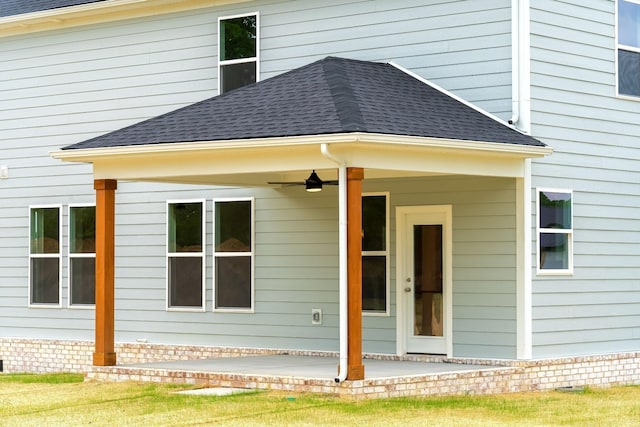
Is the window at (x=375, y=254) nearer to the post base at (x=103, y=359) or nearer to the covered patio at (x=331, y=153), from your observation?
the covered patio at (x=331, y=153)

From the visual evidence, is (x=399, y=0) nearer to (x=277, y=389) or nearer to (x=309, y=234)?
(x=309, y=234)

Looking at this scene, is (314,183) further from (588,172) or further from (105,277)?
(588,172)

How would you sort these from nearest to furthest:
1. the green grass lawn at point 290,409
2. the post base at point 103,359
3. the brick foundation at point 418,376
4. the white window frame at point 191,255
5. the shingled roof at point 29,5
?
the green grass lawn at point 290,409
the brick foundation at point 418,376
the post base at point 103,359
the white window frame at point 191,255
the shingled roof at point 29,5

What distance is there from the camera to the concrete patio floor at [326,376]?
47.4 ft

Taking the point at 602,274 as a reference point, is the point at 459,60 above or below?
above

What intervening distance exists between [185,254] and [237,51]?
3.39 meters

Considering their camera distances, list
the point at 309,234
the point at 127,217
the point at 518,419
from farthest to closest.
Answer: the point at 127,217
the point at 309,234
the point at 518,419

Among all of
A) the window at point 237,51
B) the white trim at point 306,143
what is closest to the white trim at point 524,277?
the white trim at point 306,143

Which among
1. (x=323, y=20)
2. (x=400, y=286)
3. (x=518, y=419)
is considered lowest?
(x=518, y=419)

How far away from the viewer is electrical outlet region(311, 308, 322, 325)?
714 inches

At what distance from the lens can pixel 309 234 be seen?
18.3 meters

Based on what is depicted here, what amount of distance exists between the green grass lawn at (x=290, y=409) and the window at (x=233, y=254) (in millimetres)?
3398

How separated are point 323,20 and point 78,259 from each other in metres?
6.18

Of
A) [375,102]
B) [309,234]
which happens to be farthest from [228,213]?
[375,102]
